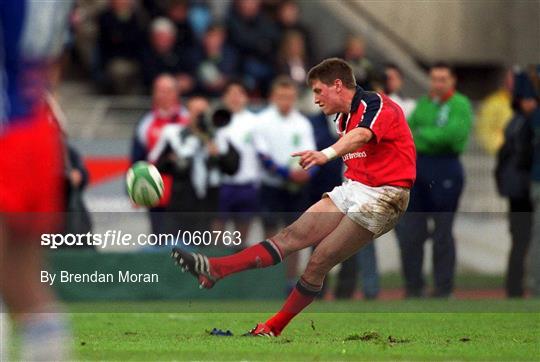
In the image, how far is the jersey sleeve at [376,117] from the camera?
30.7 feet

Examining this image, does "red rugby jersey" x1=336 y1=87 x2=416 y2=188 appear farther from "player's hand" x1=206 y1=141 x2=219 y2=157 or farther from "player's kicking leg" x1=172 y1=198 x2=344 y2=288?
"player's hand" x1=206 y1=141 x2=219 y2=157

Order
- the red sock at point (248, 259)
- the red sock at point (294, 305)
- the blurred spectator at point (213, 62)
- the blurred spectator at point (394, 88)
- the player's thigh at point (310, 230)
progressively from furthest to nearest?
the blurred spectator at point (213, 62) < the blurred spectator at point (394, 88) < the player's thigh at point (310, 230) < the red sock at point (248, 259) < the red sock at point (294, 305)

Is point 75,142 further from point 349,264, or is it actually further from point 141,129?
point 349,264

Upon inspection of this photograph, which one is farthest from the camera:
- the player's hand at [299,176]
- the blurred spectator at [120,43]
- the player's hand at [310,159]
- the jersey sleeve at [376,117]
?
the blurred spectator at [120,43]

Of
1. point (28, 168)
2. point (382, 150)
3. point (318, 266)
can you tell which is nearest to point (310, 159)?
point (382, 150)

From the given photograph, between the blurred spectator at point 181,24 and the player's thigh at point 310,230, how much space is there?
28.0ft

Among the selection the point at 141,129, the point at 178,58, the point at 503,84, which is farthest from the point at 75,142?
the point at 503,84

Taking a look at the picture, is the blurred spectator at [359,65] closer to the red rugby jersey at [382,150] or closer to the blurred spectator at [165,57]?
the blurred spectator at [165,57]

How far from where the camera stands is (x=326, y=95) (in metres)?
9.63

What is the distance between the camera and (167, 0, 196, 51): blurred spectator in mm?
18189

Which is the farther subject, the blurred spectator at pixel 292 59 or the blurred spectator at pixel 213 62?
the blurred spectator at pixel 292 59

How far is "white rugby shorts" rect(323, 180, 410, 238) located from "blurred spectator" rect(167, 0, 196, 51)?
28.8ft

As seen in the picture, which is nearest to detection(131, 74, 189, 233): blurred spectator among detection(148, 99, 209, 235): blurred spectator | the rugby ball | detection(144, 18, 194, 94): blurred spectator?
detection(148, 99, 209, 235): blurred spectator

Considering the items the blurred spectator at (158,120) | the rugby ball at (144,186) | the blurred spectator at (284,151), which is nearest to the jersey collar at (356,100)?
the rugby ball at (144,186)
